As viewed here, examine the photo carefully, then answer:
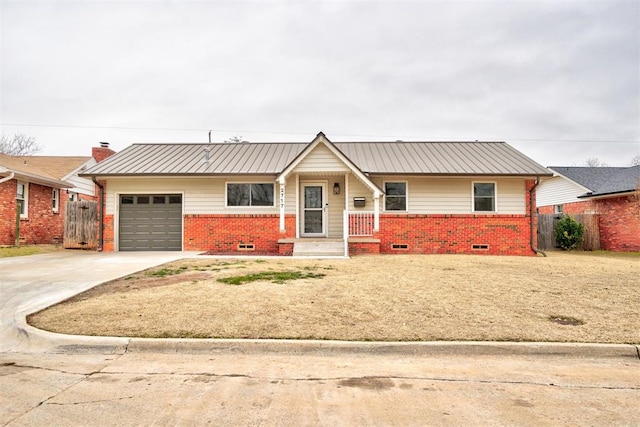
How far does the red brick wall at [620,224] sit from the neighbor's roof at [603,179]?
1.81 feet

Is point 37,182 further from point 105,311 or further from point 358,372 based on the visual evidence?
point 358,372

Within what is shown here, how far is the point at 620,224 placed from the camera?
699 inches

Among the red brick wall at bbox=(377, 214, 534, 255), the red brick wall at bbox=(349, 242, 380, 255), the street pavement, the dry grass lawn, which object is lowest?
the street pavement

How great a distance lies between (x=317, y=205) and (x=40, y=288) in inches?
392

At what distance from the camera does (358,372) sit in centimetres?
360

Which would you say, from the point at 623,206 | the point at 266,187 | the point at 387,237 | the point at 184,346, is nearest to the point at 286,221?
the point at 266,187

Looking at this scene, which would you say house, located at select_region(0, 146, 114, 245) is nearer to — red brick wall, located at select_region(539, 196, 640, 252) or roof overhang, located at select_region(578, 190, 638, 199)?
roof overhang, located at select_region(578, 190, 638, 199)

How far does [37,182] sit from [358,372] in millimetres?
20754

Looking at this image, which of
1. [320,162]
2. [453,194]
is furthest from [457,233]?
[320,162]

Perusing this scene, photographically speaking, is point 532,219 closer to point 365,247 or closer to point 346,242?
point 365,247

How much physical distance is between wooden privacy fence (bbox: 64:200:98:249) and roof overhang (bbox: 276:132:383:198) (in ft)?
27.1

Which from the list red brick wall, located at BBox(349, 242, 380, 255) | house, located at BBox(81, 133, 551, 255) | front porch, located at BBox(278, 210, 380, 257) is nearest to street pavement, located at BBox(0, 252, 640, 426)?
front porch, located at BBox(278, 210, 380, 257)

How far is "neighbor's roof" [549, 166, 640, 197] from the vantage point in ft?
58.4

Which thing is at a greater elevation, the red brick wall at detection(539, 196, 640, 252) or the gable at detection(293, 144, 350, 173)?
the gable at detection(293, 144, 350, 173)
